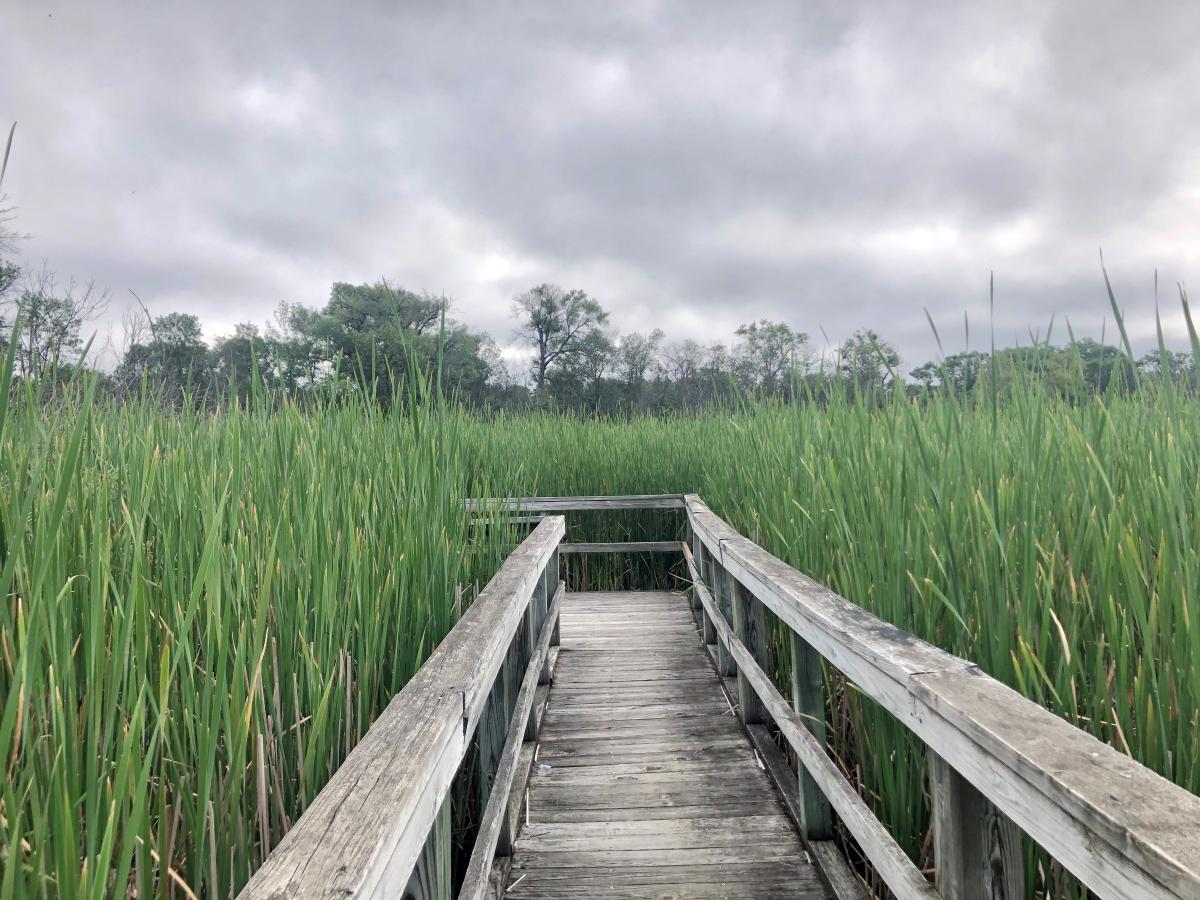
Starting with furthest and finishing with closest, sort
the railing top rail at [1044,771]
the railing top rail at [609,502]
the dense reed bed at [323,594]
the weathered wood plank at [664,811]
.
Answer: the railing top rail at [609,502] → the weathered wood plank at [664,811] → the dense reed bed at [323,594] → the railing top rail at [1044,771]

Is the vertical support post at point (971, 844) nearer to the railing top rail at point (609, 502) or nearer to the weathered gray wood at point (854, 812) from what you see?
the weathered gray wood at point (854, 812)

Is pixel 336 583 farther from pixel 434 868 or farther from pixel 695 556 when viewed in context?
pixel 695 556

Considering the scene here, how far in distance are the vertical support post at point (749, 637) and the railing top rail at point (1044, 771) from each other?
4.14 feet

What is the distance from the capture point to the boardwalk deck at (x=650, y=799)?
6.04 feet

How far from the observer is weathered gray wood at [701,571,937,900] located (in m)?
1.19

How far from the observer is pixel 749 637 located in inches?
109

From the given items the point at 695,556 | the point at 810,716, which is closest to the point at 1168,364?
the point at 810,716

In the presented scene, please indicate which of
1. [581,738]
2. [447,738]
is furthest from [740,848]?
[447,738]

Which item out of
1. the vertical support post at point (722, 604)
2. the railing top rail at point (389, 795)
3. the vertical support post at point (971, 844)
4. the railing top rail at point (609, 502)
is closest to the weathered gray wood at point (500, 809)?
the railing top rail at point (389, 795)

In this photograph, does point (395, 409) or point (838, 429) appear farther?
point (838, 429)

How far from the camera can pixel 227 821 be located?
0.88m

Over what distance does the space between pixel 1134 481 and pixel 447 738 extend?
1.57 m

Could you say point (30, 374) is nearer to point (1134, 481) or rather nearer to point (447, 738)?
point (447, 738)

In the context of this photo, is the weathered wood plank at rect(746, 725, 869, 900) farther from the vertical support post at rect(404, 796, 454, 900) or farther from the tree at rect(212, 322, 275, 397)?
the tree at rect(212, 322, 275, 397)
